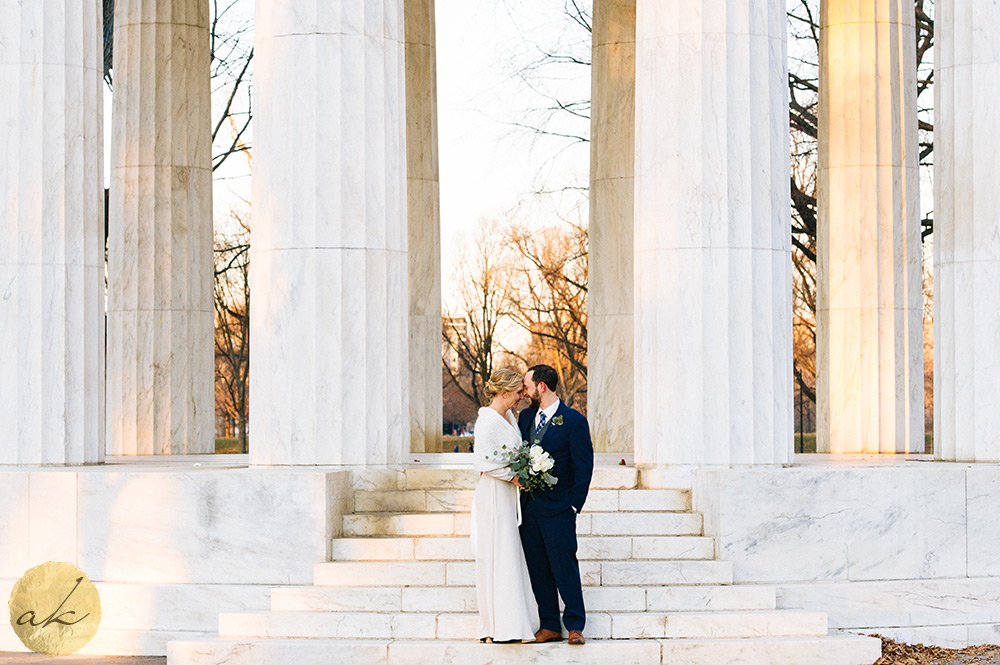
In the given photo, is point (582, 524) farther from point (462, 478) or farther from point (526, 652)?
point (526, 652)

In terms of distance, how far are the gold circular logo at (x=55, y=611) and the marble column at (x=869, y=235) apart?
829 inches

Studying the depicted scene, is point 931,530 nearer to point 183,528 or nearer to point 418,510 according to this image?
point 418,510

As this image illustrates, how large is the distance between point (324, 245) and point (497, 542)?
26.3 feet

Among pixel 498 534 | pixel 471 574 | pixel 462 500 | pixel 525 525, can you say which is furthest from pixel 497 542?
pixel 462 500

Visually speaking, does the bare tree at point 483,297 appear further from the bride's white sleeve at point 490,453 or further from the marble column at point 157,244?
the bride's white sleeve at point 490,453

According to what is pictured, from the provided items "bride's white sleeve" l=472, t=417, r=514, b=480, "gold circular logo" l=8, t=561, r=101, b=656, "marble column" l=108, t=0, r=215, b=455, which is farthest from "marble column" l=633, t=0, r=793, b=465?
"marble column" l=108, t=0, r=215, b=455

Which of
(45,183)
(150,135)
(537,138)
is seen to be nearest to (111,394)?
(150,135)

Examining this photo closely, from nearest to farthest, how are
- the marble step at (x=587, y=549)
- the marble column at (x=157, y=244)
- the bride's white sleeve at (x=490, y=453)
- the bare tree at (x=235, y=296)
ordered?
the bride's white sleeve at (x=490, y=453) → the marble step at (x=587, y=549) → the marble column at (x=157, y=244) → the bare tree at (x=235, y=296)

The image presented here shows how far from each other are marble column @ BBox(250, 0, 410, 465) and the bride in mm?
5597

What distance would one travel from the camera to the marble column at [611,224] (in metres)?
45.5

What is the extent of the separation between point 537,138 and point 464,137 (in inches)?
179

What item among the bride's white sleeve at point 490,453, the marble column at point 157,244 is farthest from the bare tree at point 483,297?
the bride's white sleeve at point 490,453

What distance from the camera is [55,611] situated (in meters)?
25.9

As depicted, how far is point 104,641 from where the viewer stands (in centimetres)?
2592
